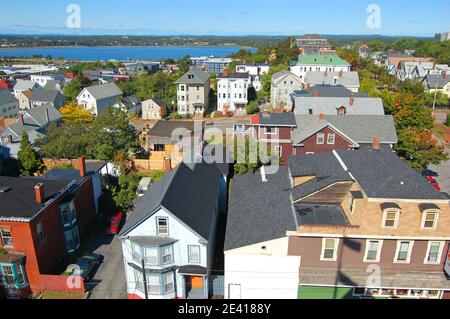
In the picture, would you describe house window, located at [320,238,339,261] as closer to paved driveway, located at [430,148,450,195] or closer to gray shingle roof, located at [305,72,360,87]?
paved driveway, located at [430,148,450,195]

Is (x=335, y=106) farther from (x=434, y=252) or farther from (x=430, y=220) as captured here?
(x=434, y=252)

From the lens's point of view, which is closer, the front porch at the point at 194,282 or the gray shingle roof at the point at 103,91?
the front porch at the point at 194,282

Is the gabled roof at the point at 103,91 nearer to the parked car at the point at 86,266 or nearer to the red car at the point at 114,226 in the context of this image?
the red car at the point at 114,226

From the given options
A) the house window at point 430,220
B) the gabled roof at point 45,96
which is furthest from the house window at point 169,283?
the gabled roof at point 45,96

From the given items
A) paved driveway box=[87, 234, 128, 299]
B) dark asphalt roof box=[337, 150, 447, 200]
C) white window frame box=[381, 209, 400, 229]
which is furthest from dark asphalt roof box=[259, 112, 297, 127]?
paved driveway box=[87, 234, 128, 299]

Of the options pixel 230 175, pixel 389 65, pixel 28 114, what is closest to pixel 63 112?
pixel 28 114

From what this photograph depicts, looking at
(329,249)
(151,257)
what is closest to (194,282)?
(151,257)
